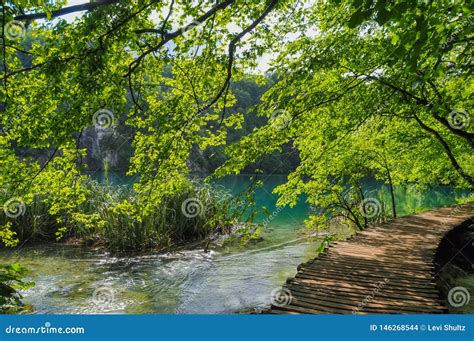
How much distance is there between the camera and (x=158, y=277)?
412 inches

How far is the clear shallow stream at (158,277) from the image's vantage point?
8.48m

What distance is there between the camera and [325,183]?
1115cm

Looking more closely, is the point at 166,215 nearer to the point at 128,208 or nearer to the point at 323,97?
the point at 128,208

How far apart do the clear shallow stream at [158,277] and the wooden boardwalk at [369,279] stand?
90.1 inches

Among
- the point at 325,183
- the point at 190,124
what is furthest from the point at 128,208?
the point at 325,183

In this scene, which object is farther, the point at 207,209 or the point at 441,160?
the point at 207,209

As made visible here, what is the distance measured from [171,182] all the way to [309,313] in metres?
3.60

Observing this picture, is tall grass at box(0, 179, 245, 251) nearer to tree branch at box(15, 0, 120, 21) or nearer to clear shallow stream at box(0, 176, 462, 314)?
clear shallow stream at box(0, 176, 462, 314)

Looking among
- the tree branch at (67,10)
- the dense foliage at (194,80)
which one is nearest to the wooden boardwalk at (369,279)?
the dense foliage at (194,80)

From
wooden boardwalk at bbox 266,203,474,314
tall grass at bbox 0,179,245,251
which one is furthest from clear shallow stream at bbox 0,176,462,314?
wooden boardwalk at bbox 266,203,474,314

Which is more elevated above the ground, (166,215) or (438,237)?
(166,215)

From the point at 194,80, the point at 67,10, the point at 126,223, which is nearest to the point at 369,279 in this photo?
the point at 194,80

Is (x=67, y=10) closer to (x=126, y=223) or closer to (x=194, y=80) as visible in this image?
(x=194, y=80)

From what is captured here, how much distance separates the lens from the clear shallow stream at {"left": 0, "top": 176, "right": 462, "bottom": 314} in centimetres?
848
